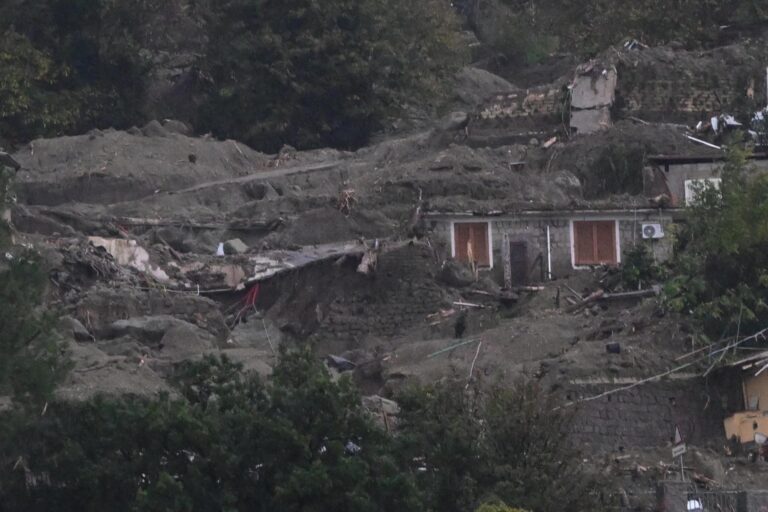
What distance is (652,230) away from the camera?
1684 inches

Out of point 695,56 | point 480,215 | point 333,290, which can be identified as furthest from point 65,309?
point 695,56

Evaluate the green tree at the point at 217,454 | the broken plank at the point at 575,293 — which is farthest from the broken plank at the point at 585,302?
the green tree at the point at 217,454

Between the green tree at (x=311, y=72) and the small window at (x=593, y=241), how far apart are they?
15.6m

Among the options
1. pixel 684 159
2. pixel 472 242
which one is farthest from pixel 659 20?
pixel 472 242

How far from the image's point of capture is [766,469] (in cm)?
3319

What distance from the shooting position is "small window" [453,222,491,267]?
42.9 meters

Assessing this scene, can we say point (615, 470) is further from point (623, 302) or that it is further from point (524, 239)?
point (524, 239)

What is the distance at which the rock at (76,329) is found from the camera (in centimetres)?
3875

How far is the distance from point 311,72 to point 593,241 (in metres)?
16.5

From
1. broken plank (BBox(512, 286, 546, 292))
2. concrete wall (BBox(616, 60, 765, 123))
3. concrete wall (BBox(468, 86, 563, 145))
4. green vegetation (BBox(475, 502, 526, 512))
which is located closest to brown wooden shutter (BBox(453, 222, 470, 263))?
broken plank (BBox(512, 286, 546, 292))

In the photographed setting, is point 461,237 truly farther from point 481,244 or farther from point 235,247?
point 235,247

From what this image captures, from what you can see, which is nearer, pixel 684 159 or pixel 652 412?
pixel 652 412

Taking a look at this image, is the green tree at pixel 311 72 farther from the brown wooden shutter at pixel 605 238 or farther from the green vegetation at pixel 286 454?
the green vegetation at pixel 286 454

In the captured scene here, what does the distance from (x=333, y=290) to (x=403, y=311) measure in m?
1.31
